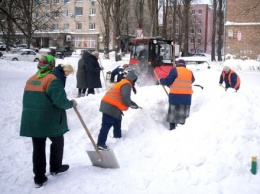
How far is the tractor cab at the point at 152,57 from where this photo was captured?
13336mm

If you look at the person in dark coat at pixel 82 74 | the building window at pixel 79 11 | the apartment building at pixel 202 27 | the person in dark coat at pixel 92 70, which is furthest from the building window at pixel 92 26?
the person in dark coat at pixel 92 70

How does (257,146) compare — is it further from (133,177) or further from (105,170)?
(105,170)

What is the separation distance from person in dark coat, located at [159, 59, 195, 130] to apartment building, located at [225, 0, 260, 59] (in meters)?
22.8

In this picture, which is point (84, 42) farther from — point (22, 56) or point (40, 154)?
point (40, 154)

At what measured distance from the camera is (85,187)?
4.38 metres

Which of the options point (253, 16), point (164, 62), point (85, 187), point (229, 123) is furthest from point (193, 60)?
point (85, 187)

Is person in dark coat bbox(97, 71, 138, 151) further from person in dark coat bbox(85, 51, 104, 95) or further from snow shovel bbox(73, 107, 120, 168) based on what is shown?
person in dark coat bbox(85, 51, 104, 95)

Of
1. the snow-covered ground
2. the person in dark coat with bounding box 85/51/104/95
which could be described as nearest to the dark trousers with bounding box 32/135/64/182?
the snow-covered ground

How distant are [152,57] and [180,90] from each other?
7.14 metres

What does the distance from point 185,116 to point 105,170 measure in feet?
7.83

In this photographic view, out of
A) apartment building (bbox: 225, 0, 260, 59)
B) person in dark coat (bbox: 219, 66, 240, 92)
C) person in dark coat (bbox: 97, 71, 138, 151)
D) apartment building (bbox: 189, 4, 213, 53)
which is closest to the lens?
person in dark coat (bbox: 97, 71, 138, 151)

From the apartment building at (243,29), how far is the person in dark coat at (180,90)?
2285cm

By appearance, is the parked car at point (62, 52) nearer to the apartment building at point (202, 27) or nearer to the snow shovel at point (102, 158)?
the snow shovel at point (102, 158)

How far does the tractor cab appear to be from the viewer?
13.3 meters
